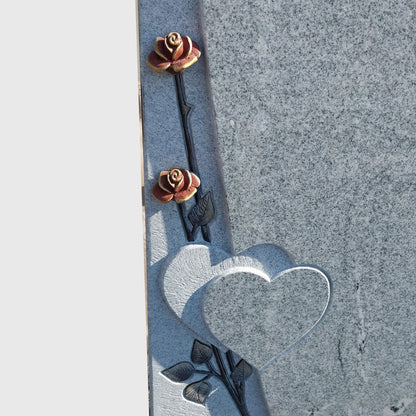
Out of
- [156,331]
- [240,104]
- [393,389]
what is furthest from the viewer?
[393,389]

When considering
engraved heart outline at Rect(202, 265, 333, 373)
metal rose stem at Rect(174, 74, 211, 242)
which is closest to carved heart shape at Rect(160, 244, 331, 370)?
engraved heart outline at Rect(202, 265, 333, 373)

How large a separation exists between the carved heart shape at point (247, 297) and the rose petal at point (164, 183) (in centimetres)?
27

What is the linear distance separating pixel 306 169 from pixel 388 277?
0.64 m

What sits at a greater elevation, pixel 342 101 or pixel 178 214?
pixel 342 101

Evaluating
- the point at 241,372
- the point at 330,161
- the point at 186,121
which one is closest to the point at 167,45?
the point at 186,121

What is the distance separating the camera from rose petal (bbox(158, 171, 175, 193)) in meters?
2.43

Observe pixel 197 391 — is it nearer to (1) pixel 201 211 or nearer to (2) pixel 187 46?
(1) pixel 201 211

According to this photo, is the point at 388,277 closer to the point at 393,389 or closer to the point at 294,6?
the point at 393,389

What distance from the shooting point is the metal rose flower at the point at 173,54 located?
2348 mm

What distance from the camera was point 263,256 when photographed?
258 centimetres

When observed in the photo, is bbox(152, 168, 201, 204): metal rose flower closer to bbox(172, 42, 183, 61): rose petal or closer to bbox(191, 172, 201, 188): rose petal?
bbox(191, 172, 201, 188): rose petal

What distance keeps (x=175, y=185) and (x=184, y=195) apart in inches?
2.6

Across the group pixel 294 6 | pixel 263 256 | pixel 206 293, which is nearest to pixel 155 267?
pixel 206 293

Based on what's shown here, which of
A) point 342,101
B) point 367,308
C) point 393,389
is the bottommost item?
point 393,389
